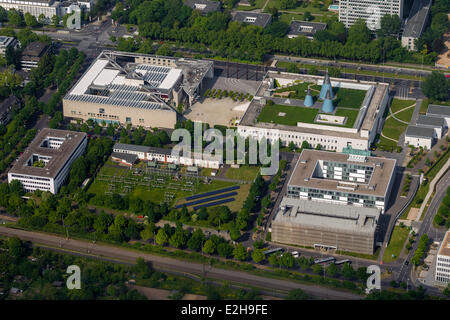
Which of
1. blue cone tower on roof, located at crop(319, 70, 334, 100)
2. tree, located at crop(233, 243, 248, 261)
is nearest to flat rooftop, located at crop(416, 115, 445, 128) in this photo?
blue cone tower on roof, located at crop(319, 70, 334, 100)

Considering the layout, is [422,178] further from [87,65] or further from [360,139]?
[87,65]

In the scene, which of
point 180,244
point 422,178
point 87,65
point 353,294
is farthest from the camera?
point 87,65

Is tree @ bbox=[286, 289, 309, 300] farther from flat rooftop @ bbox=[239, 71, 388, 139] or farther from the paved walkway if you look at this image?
flat rooftop @ bbox=[239, 71, 388, 139]

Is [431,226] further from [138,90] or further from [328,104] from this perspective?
[138,90]

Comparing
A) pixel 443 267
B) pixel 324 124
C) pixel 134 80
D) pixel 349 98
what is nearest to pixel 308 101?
pixel 324 124

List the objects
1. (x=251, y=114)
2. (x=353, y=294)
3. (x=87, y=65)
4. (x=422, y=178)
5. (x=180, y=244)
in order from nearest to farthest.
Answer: (x=353, y=294), (x=180, y=244), (x=422, y=178), (x=251, y=114), (x=87, y=65)

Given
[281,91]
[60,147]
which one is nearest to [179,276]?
[60,147]
